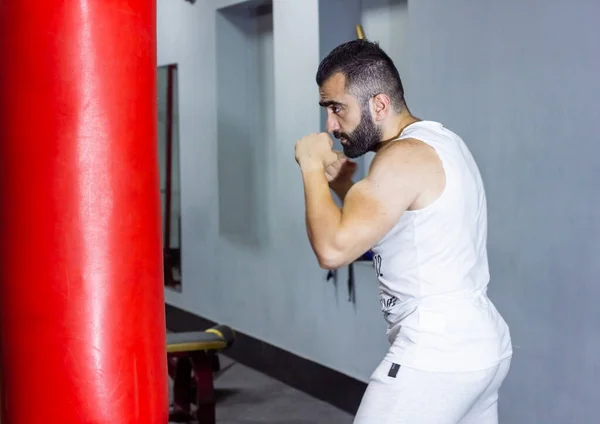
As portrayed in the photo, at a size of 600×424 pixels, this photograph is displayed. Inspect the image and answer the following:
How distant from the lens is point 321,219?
5.41ft

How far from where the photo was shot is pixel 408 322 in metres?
1.72

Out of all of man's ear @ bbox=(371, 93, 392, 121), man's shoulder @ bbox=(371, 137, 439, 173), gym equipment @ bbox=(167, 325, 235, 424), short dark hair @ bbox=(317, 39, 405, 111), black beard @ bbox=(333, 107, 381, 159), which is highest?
short dark hair @ bbox=(317, 39, 405, 111)

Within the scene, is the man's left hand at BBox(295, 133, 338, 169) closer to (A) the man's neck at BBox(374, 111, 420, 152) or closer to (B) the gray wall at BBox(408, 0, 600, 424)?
(A) the man's neck at BBox(374, 111, 420, 152)

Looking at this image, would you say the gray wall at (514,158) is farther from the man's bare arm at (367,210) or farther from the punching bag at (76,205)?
the punching bag at (76,205)

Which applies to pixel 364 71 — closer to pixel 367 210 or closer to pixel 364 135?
pixel 364 135

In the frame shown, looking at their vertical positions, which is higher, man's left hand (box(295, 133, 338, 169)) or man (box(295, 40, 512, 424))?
man's left hand (box(295, 133, 338, 169))

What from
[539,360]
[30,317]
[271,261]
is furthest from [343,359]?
[30,317]

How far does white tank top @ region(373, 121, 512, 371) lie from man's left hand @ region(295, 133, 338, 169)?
17 cm

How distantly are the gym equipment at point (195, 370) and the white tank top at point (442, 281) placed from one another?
6.44 ft

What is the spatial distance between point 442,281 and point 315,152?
1.20 ft

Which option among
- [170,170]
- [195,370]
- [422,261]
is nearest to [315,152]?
[422,261]

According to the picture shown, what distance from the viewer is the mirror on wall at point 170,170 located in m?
5.38

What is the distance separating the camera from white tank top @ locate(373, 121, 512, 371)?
169 centimetres

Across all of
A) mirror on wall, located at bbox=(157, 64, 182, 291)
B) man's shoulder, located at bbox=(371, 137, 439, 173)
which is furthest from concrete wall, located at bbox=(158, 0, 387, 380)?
Answer: man's shoulder, located at bbox=(371, 137, 439, 173)
